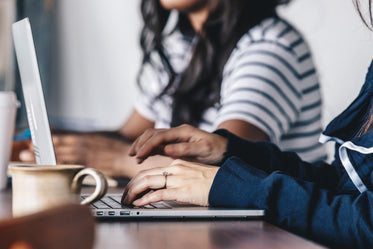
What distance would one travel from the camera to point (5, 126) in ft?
3.25

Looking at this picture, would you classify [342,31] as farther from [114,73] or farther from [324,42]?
[114,73]

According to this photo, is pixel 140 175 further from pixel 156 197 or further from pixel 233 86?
pixel 233 86

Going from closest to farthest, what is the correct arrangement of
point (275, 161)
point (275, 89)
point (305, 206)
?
point (305, 206), point (275, 161), point (275, 89)

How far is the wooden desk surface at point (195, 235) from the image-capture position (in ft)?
1.76

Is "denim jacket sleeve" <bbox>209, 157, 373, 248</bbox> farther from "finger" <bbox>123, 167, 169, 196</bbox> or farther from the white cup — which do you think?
the white cup

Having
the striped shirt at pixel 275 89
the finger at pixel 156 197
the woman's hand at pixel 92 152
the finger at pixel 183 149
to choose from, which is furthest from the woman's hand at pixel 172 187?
the woman's hand at pixel 92 152

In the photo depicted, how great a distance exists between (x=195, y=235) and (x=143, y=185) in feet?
0.69

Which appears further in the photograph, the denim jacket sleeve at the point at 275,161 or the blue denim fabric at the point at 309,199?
the denim jacket sleeve at the point at 275,161

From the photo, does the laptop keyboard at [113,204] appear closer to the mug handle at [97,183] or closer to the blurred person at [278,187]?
the blurred person at [278,187]

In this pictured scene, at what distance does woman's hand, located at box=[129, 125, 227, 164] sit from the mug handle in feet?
1.01

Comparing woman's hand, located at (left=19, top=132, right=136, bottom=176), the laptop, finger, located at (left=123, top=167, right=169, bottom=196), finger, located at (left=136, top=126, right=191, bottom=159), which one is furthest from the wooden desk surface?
woman's hand, located at (left=19, top=132, right=136, bottom=176)

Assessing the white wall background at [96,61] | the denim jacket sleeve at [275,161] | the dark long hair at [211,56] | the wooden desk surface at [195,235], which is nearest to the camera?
the wooden desk surface at [195,235]

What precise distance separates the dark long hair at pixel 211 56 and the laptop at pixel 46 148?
85cm

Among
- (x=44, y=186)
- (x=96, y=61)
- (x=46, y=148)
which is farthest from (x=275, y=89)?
(x=96, y=61)
